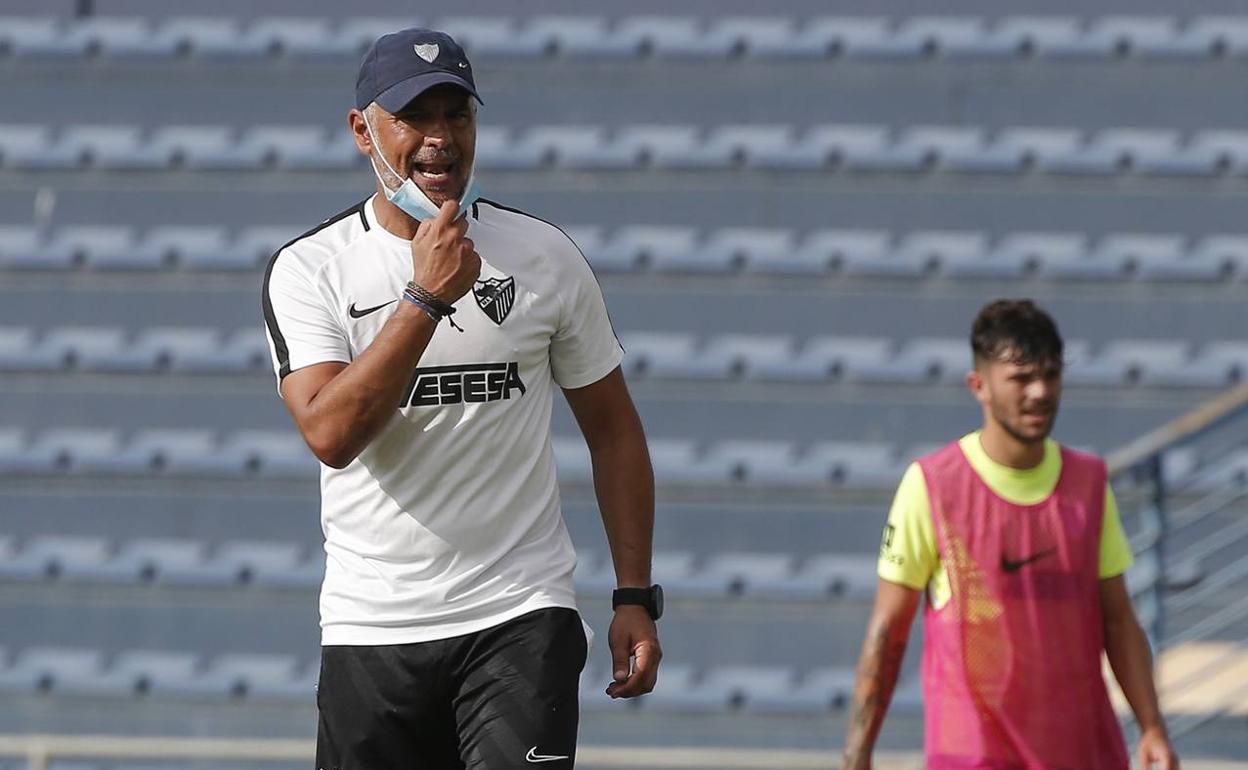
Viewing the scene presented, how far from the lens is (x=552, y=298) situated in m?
2.83

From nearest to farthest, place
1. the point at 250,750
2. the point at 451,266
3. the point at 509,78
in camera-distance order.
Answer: the point at 451,266
the point at 250,750
the point at 509,78

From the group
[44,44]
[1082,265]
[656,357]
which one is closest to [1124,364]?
[1082,265]

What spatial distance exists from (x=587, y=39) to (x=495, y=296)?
6479mm

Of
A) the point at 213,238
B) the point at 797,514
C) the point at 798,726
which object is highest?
the point at 213,238

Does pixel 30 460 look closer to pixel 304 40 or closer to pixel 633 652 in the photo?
pixel 304 40

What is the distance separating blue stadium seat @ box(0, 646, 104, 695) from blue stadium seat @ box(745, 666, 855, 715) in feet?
9.10

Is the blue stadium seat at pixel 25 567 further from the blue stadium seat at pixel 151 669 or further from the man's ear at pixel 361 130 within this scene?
the man's ear at pixel 361 130

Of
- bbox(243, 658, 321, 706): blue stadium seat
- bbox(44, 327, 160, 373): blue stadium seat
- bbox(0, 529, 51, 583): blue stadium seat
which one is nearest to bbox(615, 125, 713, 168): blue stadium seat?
bbox(44, 327, 160, 373): blue stadium seat

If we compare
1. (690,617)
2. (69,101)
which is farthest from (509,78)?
(690,617)

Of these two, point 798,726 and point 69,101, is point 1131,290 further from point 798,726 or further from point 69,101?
point 69,101

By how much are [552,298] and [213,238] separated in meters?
6.17

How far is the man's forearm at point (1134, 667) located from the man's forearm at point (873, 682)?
16.4 inches

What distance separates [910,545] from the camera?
3.68m

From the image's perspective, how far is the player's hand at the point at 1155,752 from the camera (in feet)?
11.4
